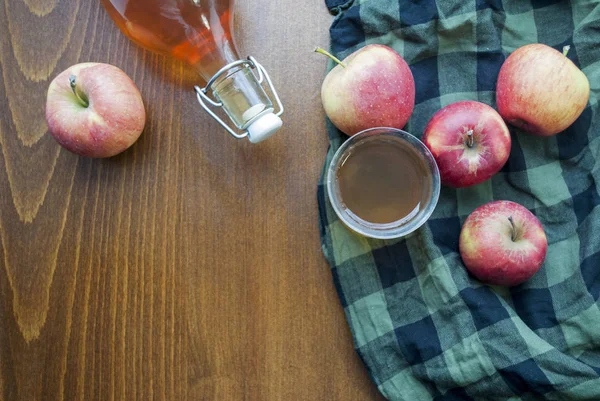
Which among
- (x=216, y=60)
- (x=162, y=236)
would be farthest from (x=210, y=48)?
(x=162, y=236)

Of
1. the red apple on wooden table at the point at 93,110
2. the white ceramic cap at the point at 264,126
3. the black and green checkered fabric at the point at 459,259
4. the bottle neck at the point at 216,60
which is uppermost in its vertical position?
the red apple on wooden table at the point at 93,110

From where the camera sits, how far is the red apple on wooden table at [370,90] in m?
0.71

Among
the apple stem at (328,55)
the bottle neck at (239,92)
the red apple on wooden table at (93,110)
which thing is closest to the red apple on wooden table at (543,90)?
the apple stem at (328,55)

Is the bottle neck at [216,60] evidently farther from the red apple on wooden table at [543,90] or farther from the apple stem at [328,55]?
the red apple on wooden table at [543,90]

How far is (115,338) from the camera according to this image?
2.55ft

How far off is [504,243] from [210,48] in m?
A: 0.47

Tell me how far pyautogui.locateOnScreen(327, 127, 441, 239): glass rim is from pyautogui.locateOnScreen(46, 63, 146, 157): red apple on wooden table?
0.29 metres

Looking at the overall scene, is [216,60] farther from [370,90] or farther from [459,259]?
[459,259]

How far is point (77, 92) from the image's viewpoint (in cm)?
74

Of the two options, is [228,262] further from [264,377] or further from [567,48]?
[567,48]

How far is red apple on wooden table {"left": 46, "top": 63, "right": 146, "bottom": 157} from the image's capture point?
73 cm

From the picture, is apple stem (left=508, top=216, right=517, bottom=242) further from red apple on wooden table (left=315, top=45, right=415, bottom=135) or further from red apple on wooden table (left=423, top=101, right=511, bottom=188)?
red apple on wooden table (left=315, top=45, right=415, bottom=135)

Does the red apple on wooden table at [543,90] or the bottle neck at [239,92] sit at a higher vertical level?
the bottle neck at [239,92]

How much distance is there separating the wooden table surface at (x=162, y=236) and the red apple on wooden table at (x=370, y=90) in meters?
0.06
